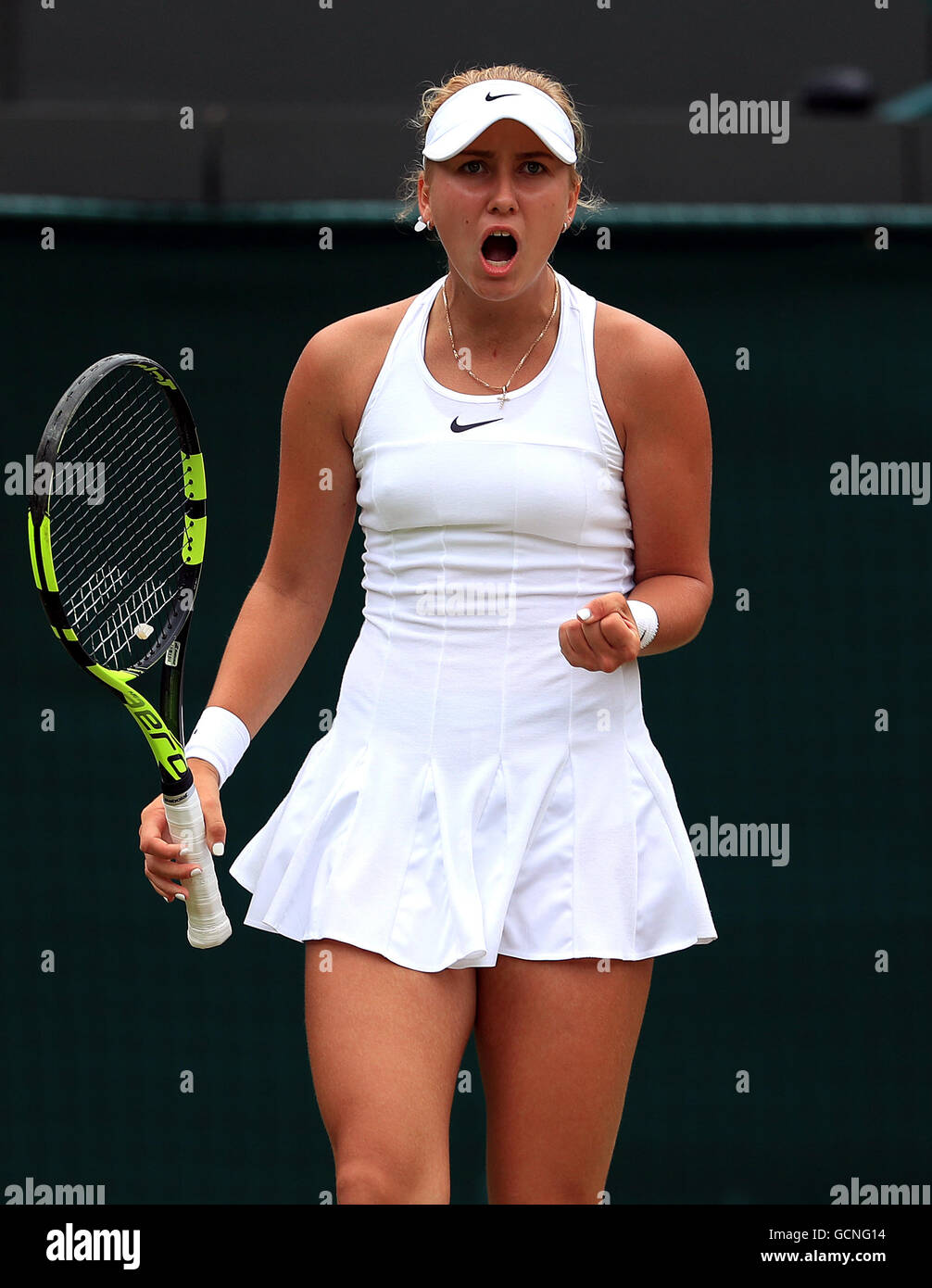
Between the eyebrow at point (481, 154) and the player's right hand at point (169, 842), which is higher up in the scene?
the eyebrow at point (481, 154)

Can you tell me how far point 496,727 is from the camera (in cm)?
232

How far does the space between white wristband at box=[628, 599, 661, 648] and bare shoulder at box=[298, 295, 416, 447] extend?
46 centimetres

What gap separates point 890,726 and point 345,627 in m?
1.14

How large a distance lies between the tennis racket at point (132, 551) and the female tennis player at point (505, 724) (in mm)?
75

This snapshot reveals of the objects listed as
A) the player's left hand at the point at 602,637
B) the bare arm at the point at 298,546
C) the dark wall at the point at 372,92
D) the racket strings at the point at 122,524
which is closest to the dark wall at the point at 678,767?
the dark wall at the point at 372,92

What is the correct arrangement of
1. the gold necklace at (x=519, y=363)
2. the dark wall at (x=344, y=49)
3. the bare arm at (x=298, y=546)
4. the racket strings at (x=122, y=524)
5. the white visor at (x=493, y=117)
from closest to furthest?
the white visor at (x=493, y=117) < the gold necklace at (x=519, y=363) < the bare arm at (x=298, y=546) < the racket strings at (x=122, y=524) < the dark wall at (x=344, y=49)

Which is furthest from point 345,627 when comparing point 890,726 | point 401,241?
point 890,726

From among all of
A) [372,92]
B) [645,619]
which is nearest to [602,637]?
[645,619]

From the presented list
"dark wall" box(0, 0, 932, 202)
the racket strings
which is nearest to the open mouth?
the racket strings

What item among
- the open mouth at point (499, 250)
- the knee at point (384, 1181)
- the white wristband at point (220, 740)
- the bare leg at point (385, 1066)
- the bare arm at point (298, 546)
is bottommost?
the knee at point (384, 1181)

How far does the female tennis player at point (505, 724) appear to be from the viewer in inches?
89.9

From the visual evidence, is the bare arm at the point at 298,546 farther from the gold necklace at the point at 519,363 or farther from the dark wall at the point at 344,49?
the dark wall at the point at 344,49

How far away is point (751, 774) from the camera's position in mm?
3812

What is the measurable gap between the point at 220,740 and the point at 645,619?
583 millimetres
